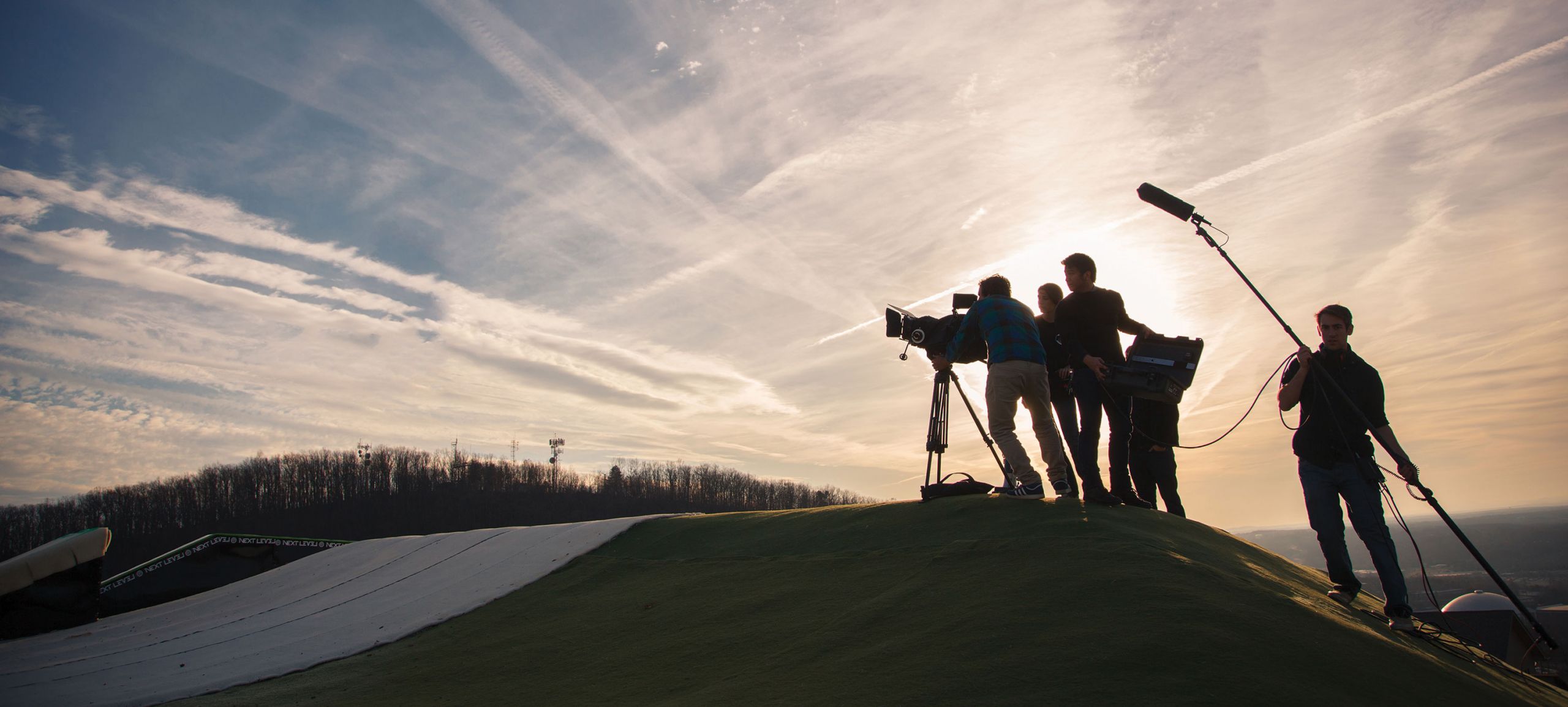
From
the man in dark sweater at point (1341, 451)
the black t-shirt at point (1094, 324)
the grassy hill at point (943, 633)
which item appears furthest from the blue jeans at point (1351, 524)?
the black t-shirt at point (1094, 324)

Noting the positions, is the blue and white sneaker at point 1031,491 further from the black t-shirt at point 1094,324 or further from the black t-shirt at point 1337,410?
the black t-shirt at point 1337,410

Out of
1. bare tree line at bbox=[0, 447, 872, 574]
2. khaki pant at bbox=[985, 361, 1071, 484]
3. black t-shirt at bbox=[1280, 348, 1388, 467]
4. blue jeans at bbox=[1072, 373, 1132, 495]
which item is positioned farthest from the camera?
bare tree line at bbox=[0, 447, 872, 574]

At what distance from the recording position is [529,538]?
10.3 m

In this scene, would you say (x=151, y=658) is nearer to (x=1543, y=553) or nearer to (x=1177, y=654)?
(x=1177, y=654)

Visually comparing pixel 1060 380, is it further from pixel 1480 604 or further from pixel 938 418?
pixel 1480 604

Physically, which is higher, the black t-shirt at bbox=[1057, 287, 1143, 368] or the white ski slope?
the black t-shirt at bbox=[1057, 287, 1143, 368]

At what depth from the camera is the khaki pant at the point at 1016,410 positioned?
5.71 meters

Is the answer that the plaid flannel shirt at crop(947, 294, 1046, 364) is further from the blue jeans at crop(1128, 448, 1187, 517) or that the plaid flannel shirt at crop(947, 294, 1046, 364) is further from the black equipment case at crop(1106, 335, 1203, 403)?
the blue jeans at crop(1128, 448, 1187, 517)

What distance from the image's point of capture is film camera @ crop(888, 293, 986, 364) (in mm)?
6684

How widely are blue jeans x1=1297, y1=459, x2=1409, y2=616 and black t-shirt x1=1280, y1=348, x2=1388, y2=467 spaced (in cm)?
10

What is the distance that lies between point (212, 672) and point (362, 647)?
52.6 inches

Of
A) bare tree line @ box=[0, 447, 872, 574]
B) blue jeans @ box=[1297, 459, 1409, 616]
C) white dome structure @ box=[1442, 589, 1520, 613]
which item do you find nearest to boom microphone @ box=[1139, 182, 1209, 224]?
blue jeans @ box=[1297, 459, 1409, 616]

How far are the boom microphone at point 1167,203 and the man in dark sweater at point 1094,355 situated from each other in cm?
68

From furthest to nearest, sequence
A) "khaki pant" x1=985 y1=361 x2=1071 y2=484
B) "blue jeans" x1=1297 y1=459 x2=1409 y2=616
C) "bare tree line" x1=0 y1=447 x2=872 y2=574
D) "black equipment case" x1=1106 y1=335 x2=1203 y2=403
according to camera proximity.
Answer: "bare tree line" x1=0 y1=447 x2=872 y2=574 < "khaki pant" x1=985 y1=361 x2=1071 y2=484 < "black equipment case" x1=1106 y1=335 x2=1203 y2=403 < "blue jeans" x1=1297 y1=459 x2=1409 y2=616
